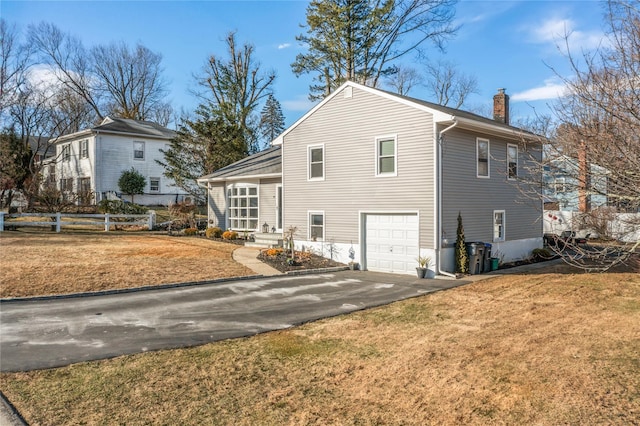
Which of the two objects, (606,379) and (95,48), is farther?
(95,48)

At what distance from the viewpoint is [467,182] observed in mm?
15000

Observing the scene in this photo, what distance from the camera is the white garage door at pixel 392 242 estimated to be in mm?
14438

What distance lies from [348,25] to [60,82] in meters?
30.7

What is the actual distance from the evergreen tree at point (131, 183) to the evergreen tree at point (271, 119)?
18.6 m

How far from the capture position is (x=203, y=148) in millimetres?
29141

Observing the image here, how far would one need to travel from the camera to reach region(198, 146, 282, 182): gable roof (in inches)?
825

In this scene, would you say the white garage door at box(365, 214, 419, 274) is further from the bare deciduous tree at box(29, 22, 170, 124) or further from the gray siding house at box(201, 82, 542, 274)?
the bare deciduous tree at box(29, 22, 170, 124)

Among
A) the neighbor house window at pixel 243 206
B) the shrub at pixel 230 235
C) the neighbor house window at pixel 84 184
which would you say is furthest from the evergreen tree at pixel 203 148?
the neighbor house window at pixel 84 184

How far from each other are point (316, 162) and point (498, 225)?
299 inches

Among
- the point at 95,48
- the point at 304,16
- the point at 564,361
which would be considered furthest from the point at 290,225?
the point at 95,48

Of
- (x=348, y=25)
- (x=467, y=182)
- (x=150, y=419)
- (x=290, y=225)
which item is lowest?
(x=150, y=419)

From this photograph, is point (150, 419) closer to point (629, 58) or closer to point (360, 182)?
point (629, 58)

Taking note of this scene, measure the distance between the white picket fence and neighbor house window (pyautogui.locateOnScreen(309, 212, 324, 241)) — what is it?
508 inches

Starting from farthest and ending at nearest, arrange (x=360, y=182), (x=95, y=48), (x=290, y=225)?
(x=95, y=48) → (x=290, y=225) → (x=360, y=182)
